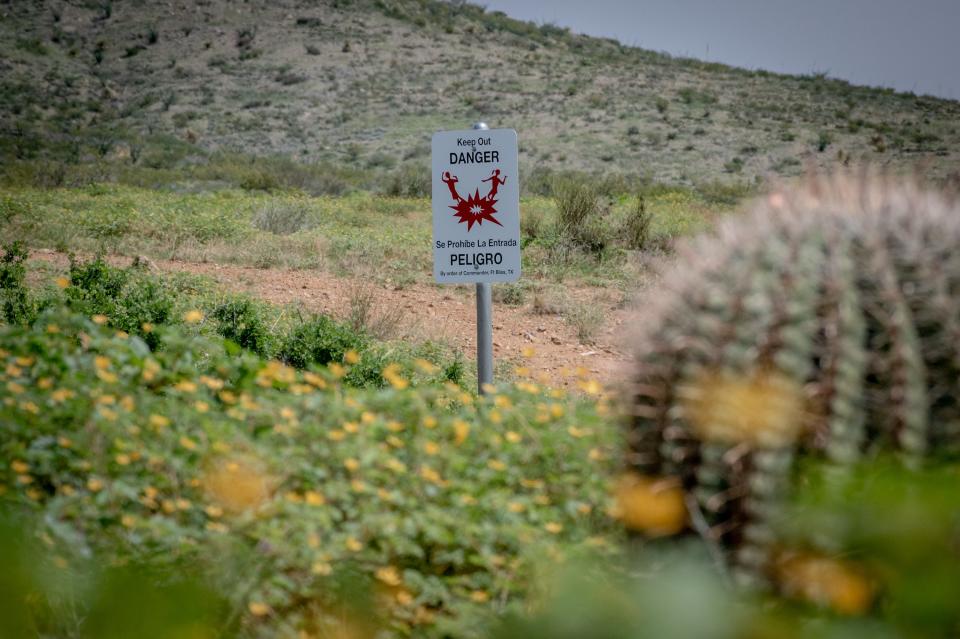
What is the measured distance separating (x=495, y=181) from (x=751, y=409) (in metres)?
3.43

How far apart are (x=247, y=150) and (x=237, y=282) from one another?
67.4 ft

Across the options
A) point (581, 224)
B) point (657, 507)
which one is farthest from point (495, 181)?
point (581, 224)

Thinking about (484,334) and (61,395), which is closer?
(61,395)

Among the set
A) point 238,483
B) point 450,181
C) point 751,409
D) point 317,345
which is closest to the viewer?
point 751,409

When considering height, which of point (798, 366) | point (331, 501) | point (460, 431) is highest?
point (798, 366)

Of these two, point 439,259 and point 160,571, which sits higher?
point 439,259

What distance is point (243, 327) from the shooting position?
7.50 metres

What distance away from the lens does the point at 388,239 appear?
1273 cm

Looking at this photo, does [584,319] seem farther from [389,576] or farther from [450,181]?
[389,576]

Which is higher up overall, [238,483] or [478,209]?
[478,209]

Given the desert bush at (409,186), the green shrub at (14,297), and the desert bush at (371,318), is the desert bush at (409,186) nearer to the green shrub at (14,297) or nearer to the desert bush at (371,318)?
the desert bush at (371,318)

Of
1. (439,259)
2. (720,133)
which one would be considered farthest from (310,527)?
(720,133)

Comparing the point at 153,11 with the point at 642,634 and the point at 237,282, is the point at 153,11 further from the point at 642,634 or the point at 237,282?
the point at 642,634

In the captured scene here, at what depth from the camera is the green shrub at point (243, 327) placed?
7058 millimetres
